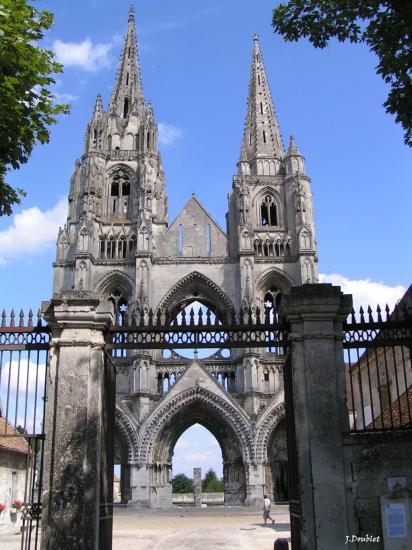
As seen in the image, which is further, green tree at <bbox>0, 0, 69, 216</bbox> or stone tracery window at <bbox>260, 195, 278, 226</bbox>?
stone tracery window at <bbox>260, 195, 278, 226</bbox>

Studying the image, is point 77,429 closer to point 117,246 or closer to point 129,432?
point 129,432

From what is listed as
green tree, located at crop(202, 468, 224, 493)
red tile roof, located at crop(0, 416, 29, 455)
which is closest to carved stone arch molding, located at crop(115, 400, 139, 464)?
red tile roof, located at crop(0, 416, 29, 455)

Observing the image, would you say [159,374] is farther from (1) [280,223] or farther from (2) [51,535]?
(2) [51,535]

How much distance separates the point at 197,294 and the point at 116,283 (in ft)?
16.9

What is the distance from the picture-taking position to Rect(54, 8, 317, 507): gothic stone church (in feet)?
113

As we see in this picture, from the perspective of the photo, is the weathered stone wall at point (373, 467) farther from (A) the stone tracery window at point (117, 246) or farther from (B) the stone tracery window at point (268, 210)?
(B) the stone tracery window at point (268, 210)

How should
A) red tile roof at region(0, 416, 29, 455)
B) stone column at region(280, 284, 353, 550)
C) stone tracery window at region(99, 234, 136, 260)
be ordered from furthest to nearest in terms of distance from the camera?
stone tracery window at region(99, 234, 136, 260), red tile roof at region(0, 416, 29, 455), stone column at region(280, 284, 353, 550)

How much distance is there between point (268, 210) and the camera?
42.7 metres

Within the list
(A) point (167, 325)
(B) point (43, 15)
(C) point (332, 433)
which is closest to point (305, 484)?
(C) point (332, 433)

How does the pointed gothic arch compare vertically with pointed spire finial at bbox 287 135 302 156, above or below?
below

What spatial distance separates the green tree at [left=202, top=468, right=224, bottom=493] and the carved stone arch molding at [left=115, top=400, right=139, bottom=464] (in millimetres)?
41690

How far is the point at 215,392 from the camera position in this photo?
34688 mm

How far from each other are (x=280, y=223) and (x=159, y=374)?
12831 millimetres

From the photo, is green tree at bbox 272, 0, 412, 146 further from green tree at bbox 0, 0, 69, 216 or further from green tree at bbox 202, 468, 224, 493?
green tree at bbox 202, 468, 224, 493
